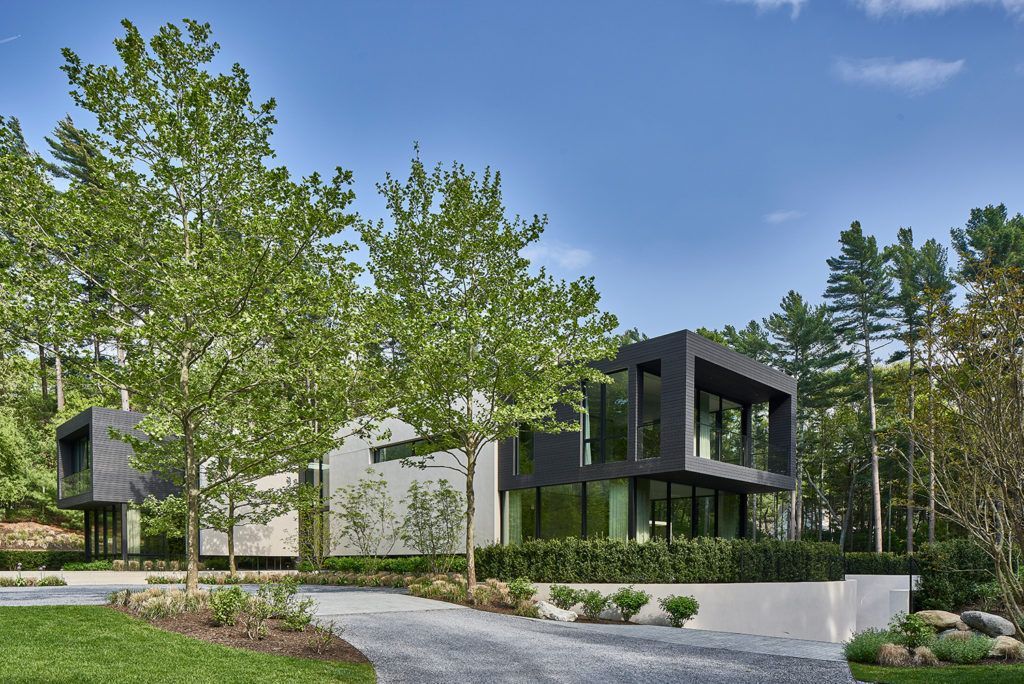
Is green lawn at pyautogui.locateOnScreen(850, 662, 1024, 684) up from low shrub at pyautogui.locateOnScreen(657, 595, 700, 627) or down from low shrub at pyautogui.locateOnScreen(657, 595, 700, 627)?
up

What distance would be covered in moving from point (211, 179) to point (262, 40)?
8.26ft

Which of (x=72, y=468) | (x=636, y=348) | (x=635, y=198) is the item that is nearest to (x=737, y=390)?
(x=636, y=348)

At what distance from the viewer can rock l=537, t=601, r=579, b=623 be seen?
14.5 meters

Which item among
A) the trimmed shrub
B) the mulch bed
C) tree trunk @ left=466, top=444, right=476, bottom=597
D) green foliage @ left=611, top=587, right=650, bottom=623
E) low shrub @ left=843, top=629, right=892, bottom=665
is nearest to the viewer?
the mulch bed

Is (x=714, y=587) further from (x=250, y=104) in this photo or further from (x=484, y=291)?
(x=250, y=104)

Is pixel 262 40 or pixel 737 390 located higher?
pixel 262 40

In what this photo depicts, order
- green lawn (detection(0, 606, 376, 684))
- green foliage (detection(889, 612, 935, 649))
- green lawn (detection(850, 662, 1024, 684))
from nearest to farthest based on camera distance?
green lawn (detection(0, 606, 376, 684)) < green lawn (detection(850, 662, 1024, 684)) < green foliage (detection(889, 612, 935, 649))

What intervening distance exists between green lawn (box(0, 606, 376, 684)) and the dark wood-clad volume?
36.3ft

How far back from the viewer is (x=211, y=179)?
40.9 ft

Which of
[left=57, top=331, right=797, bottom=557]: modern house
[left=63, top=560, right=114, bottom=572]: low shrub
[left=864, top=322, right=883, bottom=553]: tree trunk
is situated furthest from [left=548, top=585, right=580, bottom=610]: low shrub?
[left=864, top=322, right=883, bottom=553]: tree trunk

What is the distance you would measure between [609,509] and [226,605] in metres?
11.3

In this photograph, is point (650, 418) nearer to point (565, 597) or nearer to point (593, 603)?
point (565, 597)

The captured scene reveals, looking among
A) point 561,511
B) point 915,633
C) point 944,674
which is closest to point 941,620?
point 915,633

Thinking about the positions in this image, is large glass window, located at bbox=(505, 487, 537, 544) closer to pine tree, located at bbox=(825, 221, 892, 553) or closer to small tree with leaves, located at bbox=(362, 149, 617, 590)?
small tree with leaves, located at bbox=(362, 149, 617, 590)
